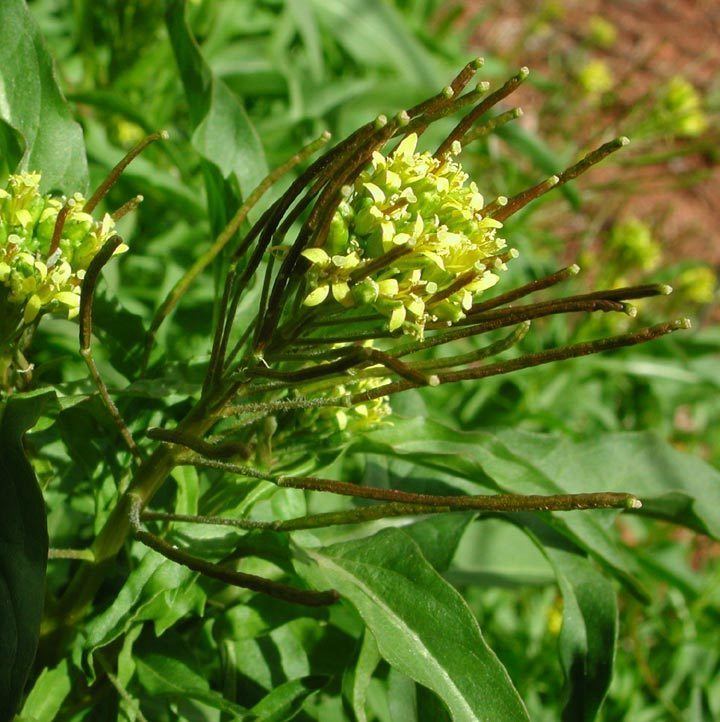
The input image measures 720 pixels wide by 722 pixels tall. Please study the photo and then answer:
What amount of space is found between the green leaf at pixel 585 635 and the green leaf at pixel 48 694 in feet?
2.07

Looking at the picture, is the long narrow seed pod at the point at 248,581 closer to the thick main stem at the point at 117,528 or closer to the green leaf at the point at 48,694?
the thick main stem at the point at 117,528

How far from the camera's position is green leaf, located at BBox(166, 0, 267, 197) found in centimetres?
115

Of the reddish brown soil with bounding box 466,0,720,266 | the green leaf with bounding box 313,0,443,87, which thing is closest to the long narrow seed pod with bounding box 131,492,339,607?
Result: the green leaf with bounding box 313,0,443,87

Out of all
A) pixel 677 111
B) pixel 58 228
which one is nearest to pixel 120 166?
pixel 58 228

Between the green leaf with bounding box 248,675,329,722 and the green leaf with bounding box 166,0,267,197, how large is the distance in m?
0.67

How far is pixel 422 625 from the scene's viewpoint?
0.87 metres

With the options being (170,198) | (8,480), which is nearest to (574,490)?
(8,480)

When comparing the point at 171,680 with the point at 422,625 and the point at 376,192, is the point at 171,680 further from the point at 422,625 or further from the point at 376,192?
the point at 376,192

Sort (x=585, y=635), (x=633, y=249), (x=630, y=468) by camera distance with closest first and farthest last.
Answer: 1. (x=585, y=635)
2. (x=630, y=468)
3. (x=633, y=249)

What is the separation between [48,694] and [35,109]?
724mm

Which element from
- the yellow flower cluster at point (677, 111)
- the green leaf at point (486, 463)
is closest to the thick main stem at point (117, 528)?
the green leaf at point (486, 463)

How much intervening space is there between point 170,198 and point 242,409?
90cm

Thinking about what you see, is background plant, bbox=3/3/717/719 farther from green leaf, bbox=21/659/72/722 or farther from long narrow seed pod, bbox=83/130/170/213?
long narrow seed pod, bbox=83/130/170/213

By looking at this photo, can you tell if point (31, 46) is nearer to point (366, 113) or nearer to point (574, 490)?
point (574, 490)
